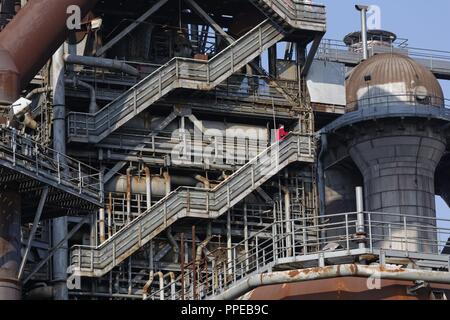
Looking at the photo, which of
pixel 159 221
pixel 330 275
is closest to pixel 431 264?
pixel 330 275

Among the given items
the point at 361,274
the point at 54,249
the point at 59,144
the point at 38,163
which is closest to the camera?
the point at 361,274

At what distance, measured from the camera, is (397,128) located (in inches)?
3418

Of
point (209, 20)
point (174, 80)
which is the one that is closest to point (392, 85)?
point (209, 20)

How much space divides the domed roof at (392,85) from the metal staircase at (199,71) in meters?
8.26

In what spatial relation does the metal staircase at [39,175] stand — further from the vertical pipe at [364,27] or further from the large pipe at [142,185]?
the vertical pipe at [364,27]

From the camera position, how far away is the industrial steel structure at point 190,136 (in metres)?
70.6

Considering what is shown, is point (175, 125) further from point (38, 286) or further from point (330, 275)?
point (330, 275)

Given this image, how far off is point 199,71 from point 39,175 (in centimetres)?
1663

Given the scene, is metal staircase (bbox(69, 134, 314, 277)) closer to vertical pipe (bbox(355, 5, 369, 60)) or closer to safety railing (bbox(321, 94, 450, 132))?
safety railing (bbox(321, 94, 450, 132))

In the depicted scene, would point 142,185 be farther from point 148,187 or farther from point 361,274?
point 361,274

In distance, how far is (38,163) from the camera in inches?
2514

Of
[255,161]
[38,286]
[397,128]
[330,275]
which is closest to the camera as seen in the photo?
[330,275]

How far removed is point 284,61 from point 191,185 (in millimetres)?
7918

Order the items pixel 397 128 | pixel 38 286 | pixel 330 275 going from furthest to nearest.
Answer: pixel 397 128 < pixel 38 286 < pixel 330 275
